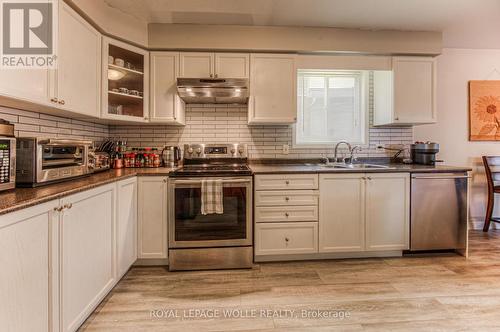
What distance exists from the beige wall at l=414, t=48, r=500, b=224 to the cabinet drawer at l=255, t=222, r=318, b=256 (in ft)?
7.35

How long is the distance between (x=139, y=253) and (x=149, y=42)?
2.09 m

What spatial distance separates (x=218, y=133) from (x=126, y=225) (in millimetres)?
1455

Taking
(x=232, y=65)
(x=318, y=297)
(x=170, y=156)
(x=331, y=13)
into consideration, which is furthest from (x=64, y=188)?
(x=331, y=13)

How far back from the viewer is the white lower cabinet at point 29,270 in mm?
1063

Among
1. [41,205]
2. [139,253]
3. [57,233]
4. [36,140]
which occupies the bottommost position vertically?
[139,253]

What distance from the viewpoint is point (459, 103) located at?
11.8 feet

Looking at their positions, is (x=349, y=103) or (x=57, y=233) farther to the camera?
(x=349, y=103)

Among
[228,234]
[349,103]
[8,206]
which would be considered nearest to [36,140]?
[8,206]

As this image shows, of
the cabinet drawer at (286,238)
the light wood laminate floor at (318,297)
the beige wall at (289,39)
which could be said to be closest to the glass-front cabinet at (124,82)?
the beige wall at (289,39)

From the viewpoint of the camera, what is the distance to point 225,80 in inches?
104

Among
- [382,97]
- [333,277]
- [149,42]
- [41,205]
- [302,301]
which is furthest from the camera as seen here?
[382,97]

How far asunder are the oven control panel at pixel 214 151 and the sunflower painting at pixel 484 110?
122 inches

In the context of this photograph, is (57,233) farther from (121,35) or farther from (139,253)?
(121,35)

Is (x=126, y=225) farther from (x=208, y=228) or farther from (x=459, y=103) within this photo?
(x=459, y=103)
